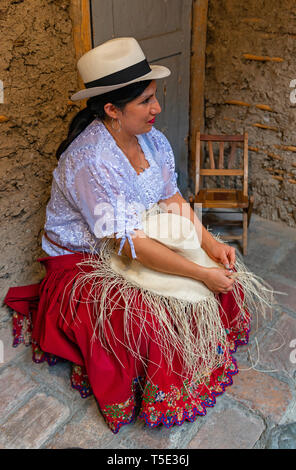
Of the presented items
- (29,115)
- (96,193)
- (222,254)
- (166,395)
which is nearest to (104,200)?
(96,193)

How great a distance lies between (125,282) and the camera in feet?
6.62

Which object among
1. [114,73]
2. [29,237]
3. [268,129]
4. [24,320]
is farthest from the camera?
[268,129]

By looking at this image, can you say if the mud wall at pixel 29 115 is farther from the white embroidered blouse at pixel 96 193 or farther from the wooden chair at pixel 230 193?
the wooden chair at pixel 230 193

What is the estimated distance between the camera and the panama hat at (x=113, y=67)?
1.85 meters

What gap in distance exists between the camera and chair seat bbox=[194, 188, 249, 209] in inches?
123

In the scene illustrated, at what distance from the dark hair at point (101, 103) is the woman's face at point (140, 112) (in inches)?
0.7

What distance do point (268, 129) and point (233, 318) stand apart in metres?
1.76

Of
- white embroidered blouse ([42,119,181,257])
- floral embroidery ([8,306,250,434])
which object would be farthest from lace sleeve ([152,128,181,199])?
floral embroidery ([8,306,250,434])

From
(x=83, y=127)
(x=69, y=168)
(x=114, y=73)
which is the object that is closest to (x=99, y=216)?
(x=69, y=168)

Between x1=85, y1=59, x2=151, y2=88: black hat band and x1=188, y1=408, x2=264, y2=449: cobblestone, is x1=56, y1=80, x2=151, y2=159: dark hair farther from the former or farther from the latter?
x1=188, y1=408, x2=264, y2=449: cobblestone

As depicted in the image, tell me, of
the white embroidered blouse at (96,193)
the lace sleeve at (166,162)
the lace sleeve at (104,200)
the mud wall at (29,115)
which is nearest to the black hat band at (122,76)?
the white embroidered blouse at (96,193)

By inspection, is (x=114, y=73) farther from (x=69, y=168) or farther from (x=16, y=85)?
(x=16, y=85)

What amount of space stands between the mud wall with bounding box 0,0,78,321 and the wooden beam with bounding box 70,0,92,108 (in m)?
0.03

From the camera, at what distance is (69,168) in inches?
76.7
